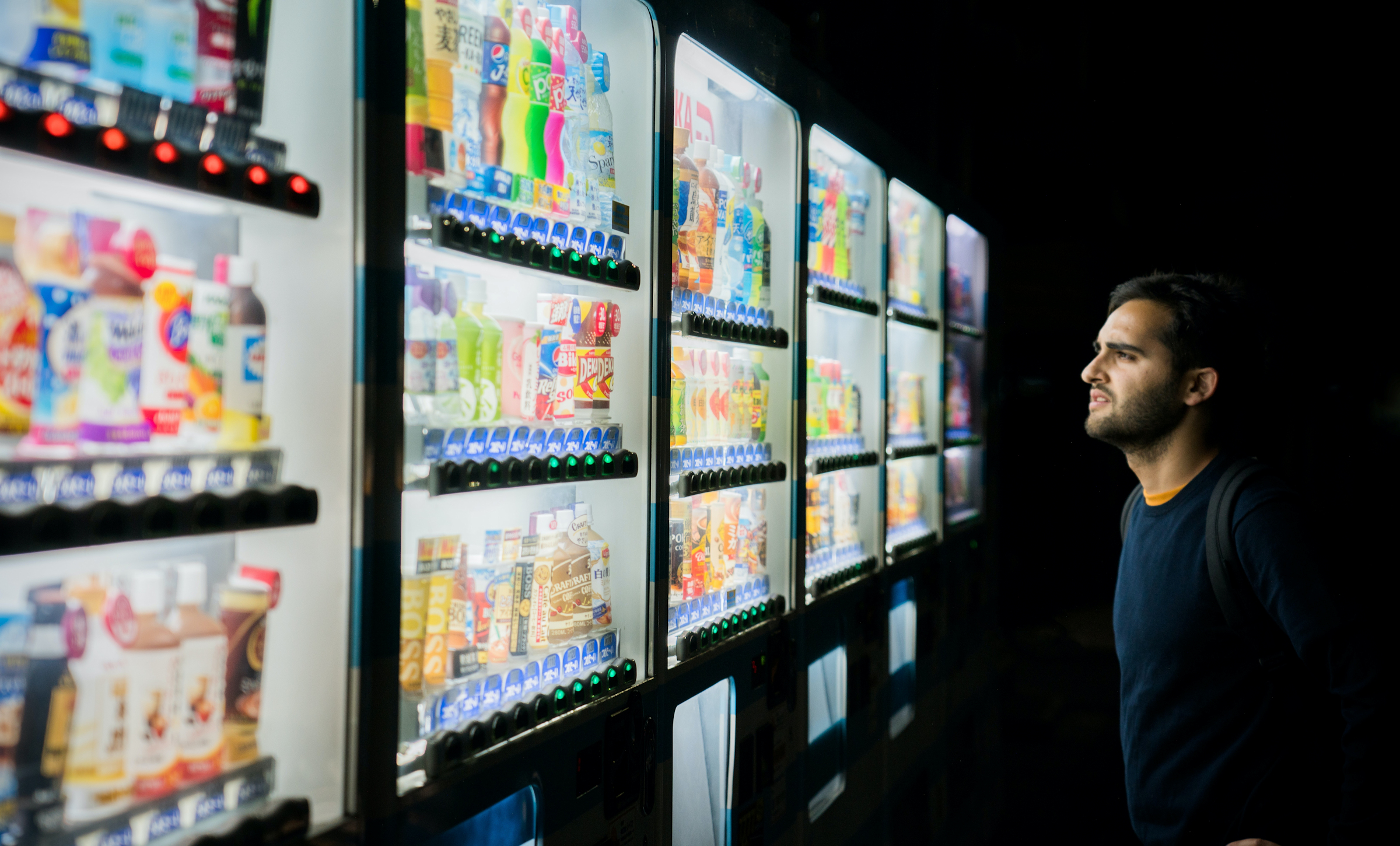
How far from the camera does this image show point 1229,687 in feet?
6.00

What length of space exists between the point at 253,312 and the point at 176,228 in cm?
25

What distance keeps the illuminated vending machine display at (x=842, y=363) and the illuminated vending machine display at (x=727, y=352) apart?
207mm

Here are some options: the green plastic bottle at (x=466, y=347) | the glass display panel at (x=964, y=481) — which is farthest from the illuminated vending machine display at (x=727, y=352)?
the glass display panel at (x=964, y=481)

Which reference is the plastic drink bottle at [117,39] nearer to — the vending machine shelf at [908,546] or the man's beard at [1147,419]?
the man's beard at [1147,419]

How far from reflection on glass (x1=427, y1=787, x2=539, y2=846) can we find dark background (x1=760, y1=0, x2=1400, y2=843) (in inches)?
84.9

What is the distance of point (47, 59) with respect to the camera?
1.06m

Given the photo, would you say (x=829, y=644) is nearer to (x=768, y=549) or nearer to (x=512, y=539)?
(x=768, y=549)

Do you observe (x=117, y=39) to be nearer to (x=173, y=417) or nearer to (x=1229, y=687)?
(x=173, y=417)

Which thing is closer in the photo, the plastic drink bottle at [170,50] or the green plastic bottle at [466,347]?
the plastic drink bottle at [170,50]

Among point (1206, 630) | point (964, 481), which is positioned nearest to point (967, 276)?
point (964, 481)

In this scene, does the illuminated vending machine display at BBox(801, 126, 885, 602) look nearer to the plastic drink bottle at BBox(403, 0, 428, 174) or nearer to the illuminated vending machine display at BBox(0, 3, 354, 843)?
the plastic drink bottle at BBox(403, 0, 428, 174)

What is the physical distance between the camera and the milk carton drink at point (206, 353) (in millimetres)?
1260

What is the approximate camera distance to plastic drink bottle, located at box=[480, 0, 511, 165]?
1809mm

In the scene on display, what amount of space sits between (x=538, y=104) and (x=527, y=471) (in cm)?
86
